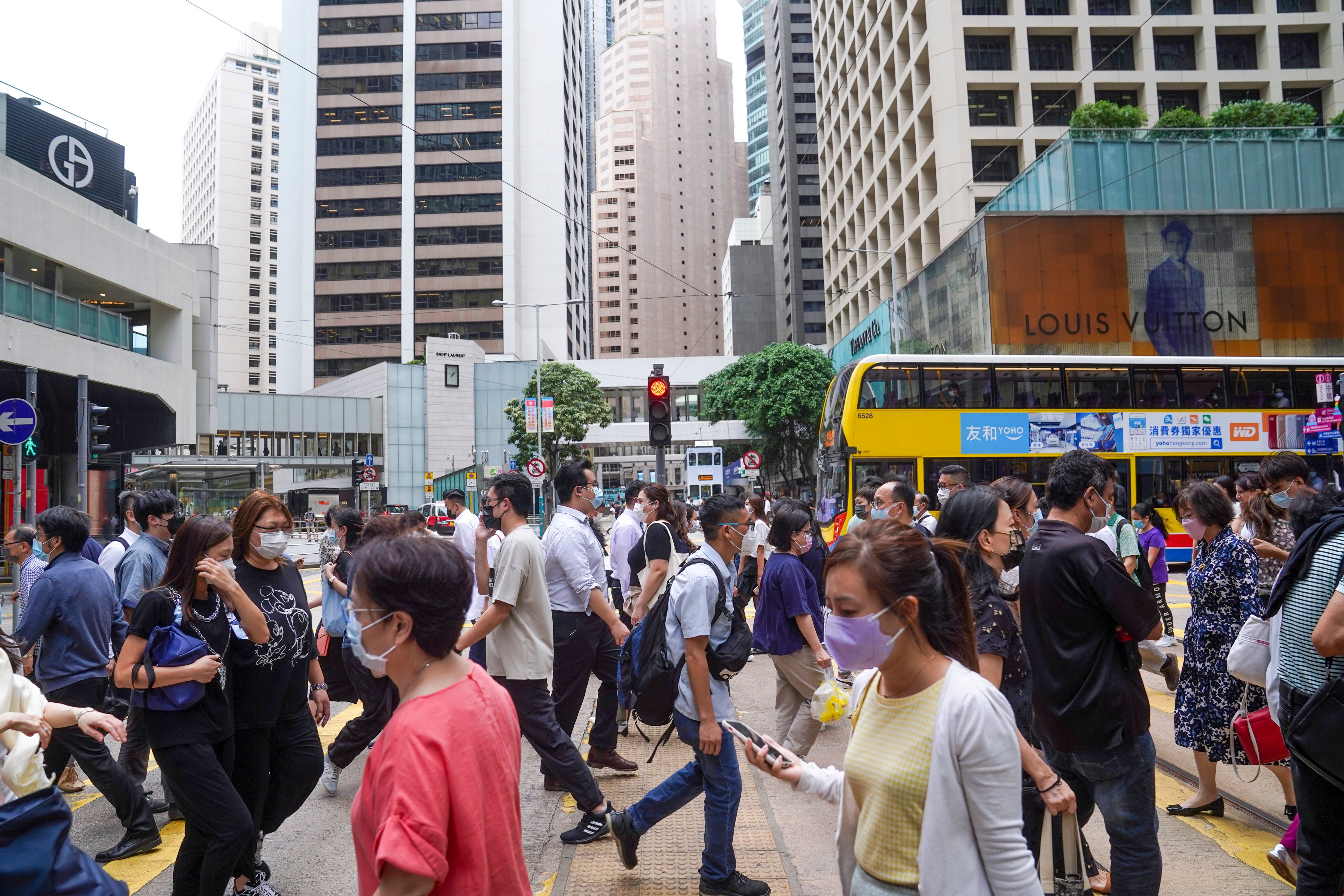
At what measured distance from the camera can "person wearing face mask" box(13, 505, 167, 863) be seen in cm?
A: 452

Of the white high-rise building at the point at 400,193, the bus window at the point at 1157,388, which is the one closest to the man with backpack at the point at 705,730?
the bus window at the point at 1157,388

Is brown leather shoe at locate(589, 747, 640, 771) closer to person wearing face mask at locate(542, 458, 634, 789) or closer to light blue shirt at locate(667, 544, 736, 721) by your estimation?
person wearing face mask at locate(542, 458, 634, 789)

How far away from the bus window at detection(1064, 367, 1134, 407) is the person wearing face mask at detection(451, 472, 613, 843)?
15.0 m

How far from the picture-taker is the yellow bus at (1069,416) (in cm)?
1677

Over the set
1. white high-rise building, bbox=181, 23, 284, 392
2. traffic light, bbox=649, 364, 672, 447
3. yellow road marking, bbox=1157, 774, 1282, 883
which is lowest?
yellow road marking, bbox=1157, 774, 1282, 883

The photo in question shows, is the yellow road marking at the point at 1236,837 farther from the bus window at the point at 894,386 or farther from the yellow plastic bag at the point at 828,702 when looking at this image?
the bus window at the point at 894,386

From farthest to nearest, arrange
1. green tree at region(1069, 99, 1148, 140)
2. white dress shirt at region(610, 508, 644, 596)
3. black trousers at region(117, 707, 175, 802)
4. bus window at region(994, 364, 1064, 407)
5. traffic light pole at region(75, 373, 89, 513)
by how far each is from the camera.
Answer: green tree at region(1069, 99, 1148, 140) < bus window at region(994, 364, 1064, 407) < traffic light pole at region(75, 373, 89, 513) < white dress shirt at region(610, 508, 644, 596) < black trousers at region(117, 707, 175, 802)

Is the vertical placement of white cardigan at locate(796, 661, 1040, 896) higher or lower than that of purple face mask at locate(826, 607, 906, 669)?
lower

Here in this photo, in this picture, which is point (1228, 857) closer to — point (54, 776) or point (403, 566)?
point (403, 566)

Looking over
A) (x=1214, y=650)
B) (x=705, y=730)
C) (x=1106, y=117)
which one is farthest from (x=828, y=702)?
(x=1106, y=117)

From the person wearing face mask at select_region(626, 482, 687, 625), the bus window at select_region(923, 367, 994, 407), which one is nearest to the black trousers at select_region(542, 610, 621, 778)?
the person wearing face mask at select_region(626, 482, 687, 625)

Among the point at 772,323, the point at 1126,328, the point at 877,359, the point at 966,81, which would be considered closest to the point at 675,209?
the point at 772,323

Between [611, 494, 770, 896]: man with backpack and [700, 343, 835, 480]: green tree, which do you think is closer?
[611, 494, 770, 896]: man with backpack

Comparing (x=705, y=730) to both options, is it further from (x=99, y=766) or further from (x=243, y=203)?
(x=243, y=203)
